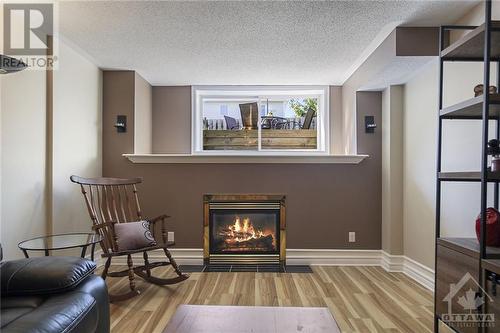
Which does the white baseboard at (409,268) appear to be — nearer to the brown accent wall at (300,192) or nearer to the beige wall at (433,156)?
the beige wall at (433,156)

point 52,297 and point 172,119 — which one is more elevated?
point 172,119

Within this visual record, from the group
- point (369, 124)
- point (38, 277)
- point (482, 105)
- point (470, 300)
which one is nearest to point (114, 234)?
point (38, 277)

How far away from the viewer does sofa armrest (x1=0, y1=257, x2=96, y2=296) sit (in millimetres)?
1573

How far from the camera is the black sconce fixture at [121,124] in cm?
392

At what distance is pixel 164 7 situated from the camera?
2.48 metres

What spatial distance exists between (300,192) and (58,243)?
8.42ft

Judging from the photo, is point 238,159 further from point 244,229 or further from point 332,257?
point 332,257

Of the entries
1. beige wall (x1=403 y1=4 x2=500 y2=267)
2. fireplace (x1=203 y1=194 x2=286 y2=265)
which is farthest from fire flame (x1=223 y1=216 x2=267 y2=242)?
beige wall (x1=403 y1=4 x2=500 y2=267)

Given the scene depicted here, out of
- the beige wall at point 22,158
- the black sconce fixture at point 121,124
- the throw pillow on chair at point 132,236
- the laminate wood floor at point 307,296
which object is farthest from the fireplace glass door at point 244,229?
the beige wall at point 22,158

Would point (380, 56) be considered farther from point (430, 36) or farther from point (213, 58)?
point (213, 58)

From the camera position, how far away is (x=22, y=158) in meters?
2.62

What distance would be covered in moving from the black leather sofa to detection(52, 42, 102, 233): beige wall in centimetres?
154

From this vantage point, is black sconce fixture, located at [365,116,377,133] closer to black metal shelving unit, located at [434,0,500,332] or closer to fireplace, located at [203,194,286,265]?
fireplace, located at [203,194,286,265]

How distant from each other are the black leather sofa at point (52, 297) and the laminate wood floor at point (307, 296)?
0.80 m
